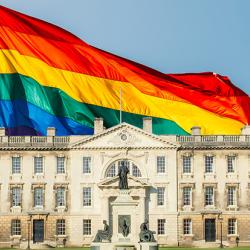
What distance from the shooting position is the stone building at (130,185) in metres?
90.1

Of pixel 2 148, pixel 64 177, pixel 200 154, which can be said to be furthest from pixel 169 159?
pixel 2 148

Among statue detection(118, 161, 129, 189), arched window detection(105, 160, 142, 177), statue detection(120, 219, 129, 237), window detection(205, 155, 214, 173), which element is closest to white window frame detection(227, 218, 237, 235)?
window detection(205, 155, 214, 173)

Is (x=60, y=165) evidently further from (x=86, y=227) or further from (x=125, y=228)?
(x=125, y=228)

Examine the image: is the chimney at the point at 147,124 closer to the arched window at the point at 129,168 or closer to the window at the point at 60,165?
the arched window at the point at 129,168

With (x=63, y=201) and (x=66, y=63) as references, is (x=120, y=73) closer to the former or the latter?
(x=66, y=63)

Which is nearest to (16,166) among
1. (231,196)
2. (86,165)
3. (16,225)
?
(16,225)

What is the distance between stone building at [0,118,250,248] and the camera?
90.1m

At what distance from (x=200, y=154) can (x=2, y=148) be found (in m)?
19.0

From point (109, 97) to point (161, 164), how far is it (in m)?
9.42

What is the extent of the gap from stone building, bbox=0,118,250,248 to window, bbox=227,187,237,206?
10cm

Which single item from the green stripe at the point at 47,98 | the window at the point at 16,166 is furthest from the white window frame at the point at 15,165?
the green stripe at the point at 47,98

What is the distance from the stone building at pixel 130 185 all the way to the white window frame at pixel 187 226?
95mm

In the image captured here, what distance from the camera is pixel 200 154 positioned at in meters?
91.3

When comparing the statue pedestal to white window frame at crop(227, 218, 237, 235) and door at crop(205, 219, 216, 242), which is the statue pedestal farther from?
white window frame at crop(227, 218, 237, 235)
